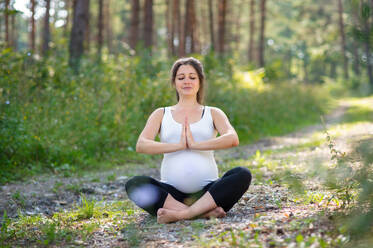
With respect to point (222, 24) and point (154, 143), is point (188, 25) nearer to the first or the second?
point (222, 24)

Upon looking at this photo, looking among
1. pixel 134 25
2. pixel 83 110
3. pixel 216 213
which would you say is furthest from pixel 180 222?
pixel 134 25

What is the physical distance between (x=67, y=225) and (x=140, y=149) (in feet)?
3.36

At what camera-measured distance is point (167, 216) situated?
4102 mm

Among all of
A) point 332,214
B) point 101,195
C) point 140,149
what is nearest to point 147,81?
point 101,195

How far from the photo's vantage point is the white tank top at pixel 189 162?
440cm

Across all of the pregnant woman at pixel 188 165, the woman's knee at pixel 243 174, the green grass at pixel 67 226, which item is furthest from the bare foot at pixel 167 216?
the woman's knee at pixel 243 174

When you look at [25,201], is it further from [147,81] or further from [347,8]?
[147,81]

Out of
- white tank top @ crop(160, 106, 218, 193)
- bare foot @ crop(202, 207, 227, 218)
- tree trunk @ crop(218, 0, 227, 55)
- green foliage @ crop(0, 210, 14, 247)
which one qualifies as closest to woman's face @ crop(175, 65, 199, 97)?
white tank top @ crop(160, 106, 218, 193)

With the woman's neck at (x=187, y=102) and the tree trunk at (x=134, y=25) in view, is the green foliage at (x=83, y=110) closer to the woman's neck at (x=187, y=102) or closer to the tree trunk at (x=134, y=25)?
the woman's neck at (x=187, y=102)

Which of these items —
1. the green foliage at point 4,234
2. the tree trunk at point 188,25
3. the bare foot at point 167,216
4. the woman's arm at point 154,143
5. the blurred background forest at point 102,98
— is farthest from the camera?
the tree trunk at point 188,25

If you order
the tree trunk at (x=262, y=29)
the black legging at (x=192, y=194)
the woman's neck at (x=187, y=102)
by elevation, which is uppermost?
the tree trunk at (x=262, y=29)

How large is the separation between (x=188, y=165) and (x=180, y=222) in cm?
58

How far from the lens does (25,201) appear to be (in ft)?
19.0

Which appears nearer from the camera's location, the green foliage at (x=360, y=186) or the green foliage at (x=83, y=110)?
the green foliage at (x=360, y=186)
